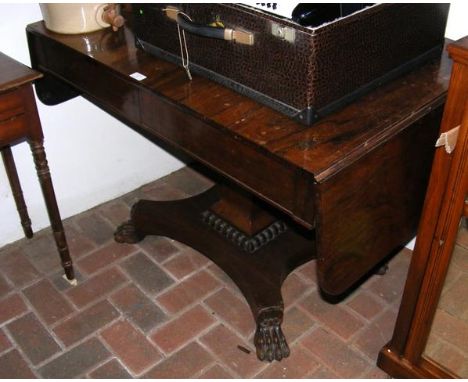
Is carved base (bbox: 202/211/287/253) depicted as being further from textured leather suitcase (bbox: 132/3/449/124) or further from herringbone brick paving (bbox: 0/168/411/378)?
textured leather suitcase (bbox: 132/3/449/124)

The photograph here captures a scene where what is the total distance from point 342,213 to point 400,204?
11.3 inches

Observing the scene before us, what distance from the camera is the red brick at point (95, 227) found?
7.89 feet

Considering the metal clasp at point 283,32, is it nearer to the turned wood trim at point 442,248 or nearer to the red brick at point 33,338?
the turned wood trim at point 442,248

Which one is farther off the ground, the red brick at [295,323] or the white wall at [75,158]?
the white wall at [75,158]

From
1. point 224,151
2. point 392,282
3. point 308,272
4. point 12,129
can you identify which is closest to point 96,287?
point 12,129

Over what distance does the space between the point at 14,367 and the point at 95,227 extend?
735mm

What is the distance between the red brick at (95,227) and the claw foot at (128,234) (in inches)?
2.3

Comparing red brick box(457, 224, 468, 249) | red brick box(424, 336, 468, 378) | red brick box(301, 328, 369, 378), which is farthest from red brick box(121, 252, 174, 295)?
red brick box(457, 224, 468, 249)

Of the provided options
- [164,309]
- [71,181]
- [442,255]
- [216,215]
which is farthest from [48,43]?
[442,255]

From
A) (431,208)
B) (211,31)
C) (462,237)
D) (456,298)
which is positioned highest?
(211,31)


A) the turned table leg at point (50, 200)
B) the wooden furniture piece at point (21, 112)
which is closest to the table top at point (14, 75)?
the wooden furniture piece at point (21, 112)

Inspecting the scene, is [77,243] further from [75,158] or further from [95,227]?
[75,158]

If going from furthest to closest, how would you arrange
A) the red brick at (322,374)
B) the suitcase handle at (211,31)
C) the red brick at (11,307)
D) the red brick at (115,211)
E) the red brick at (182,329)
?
the red brick at (115,211), the red brick at (11,307), the red brick at (182,329), the red brick at (322,374), the suitcase handle at (211,31)

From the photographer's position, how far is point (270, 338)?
1.88 metres
